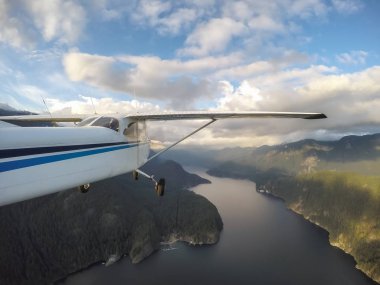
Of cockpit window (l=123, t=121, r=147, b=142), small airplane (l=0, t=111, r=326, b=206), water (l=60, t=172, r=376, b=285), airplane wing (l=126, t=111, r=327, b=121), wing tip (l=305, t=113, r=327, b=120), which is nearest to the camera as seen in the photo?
small airplane (l=0, t=111, r=326, b=206)

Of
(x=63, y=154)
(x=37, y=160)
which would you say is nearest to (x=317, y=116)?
(x=63, y=154)

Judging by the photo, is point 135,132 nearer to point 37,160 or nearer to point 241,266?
point 37,160

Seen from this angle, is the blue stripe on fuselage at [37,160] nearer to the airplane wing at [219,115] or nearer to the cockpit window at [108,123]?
the cockpit window at [108,123]

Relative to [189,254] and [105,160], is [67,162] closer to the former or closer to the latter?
[105,160]

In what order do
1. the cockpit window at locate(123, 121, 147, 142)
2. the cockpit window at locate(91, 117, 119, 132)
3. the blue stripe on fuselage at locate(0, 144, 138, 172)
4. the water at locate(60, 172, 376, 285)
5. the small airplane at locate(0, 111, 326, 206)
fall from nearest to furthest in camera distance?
1. the blue stripe on fuselage at locate(0, 144, 138, 172)
2. the small airplane at locate(0, 111, 326, 206)
3. the cockpit window at locate(91, 117, 119, 132)
4. the cockpit window at locate(123, 121, 147, 142)
5. the water at locate(60, 172, 376, 285)

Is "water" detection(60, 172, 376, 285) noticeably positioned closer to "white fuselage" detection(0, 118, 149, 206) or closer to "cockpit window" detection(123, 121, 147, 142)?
"cockpit window" detection(123, 121, 147, 142)

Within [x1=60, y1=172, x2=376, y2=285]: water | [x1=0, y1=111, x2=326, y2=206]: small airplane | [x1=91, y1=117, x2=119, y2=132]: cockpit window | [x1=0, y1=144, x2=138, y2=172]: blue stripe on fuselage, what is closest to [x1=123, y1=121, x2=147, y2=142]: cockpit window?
[x1=0, y1=111, x2=326, y2=206]: small airplane
